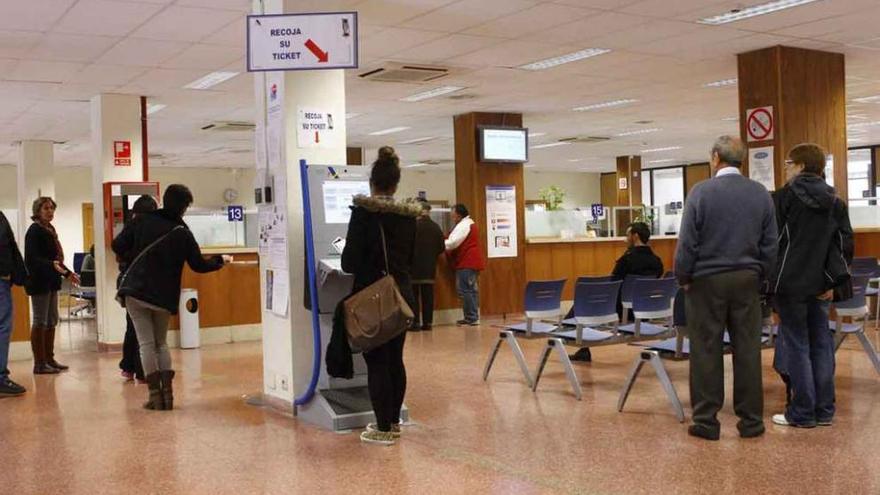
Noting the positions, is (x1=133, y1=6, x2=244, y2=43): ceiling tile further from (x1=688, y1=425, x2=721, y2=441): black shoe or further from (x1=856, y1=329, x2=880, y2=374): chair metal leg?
(x1=856, y1=329, x2=880, y2=374): chair metal leg

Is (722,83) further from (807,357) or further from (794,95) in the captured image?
(807,357)

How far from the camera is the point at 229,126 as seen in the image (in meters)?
13.2

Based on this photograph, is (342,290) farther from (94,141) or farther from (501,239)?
(501,239)

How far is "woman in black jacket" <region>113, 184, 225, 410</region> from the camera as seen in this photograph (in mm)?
5676

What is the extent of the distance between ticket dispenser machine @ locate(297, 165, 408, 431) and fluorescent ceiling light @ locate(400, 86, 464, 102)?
5.15 m

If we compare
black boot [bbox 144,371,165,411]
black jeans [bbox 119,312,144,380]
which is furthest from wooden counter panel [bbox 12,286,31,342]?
black boot [bbox 144,371,165,411]

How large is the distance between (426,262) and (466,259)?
0.93 m

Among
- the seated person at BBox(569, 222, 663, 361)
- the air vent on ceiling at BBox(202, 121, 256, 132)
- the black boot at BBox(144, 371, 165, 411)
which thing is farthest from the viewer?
the air vent on ceiling at BBox(202, 121, 256, 132)

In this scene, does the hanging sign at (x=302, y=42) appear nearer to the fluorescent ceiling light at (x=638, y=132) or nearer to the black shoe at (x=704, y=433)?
the black shoe at (x=704, y=433)

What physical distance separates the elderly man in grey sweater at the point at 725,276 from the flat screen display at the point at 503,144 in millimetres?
7441

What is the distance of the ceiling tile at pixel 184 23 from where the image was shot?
6555 mm

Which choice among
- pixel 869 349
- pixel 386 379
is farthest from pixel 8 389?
pixel 869 349

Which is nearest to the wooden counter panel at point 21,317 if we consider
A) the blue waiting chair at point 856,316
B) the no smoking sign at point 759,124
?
the blue waiting chair at point 856,316

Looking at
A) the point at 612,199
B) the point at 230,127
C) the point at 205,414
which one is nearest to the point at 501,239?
Answer: the point at 230,127
